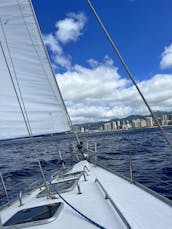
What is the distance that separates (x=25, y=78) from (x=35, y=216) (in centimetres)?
286

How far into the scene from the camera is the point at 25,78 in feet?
16.5

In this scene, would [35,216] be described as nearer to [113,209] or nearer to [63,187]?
[113,209]

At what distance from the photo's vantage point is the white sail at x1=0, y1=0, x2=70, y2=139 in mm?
4488

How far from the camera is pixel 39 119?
5090 millimetres

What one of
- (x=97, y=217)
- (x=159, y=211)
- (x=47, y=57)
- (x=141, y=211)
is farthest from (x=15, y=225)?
(x=47, y=57)

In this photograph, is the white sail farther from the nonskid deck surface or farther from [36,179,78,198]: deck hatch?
the nonskid deck surface

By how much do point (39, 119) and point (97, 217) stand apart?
2.64 m

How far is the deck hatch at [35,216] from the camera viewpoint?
294 centimetres

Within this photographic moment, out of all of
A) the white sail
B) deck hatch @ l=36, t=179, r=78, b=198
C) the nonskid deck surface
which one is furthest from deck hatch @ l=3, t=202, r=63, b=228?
the white sail

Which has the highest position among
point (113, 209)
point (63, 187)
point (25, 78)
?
point (25, 78)

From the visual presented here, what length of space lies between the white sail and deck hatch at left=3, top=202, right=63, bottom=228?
153 cm

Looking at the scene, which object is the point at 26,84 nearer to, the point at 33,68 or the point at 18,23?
the point at 33,68

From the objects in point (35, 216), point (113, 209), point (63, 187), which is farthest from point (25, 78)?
point (113, 209)

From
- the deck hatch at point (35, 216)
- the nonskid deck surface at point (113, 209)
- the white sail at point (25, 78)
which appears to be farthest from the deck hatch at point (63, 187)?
the white sail at point (25, 78)
